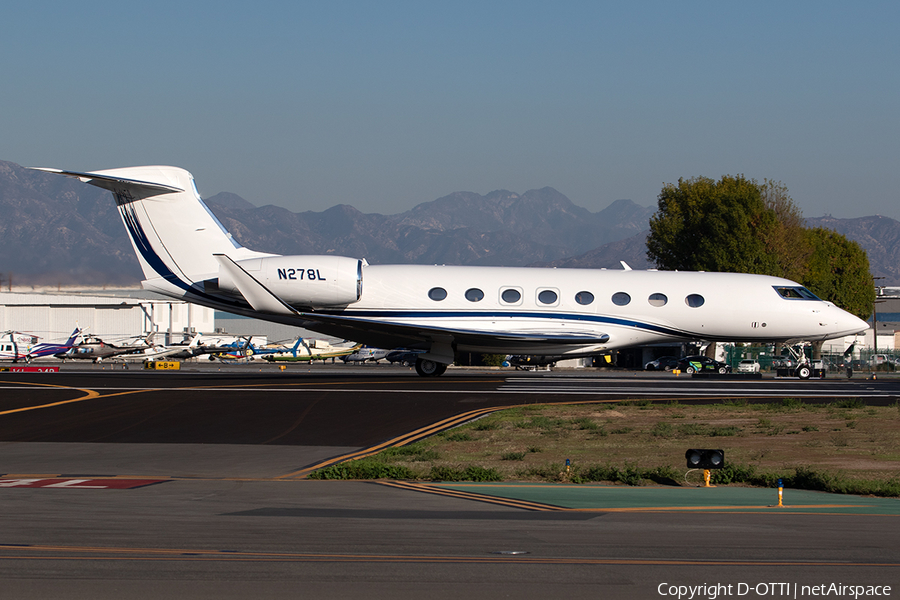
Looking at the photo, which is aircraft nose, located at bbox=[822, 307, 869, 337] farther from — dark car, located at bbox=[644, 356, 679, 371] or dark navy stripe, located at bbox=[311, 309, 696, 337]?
dark car, located at bbox=[644, 356, 679, 371]

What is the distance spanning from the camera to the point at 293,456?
14.1 meters

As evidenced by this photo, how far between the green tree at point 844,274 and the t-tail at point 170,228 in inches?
2277

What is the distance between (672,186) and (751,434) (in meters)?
54.1

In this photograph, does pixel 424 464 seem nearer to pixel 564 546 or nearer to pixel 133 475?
pixel 133 475

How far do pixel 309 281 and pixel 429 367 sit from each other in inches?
239

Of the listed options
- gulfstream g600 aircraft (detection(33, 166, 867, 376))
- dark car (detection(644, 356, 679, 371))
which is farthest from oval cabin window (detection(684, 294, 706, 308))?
dark car (detection(644, 356, 679, 371))

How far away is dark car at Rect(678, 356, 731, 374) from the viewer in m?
55.5

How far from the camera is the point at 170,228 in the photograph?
32250mm

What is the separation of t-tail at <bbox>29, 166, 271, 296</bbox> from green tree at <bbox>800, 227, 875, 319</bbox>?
190 feet

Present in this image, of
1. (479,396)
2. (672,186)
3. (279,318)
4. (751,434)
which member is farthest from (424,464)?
(672,186)

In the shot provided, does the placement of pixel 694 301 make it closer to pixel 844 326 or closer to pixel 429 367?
pixel 844 326

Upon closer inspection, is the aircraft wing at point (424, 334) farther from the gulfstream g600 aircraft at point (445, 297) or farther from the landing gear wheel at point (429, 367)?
the landing gear wheel at point (429, 367)

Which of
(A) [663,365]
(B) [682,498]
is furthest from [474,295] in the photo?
(A) [663,365]

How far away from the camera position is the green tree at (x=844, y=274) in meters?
74.2
